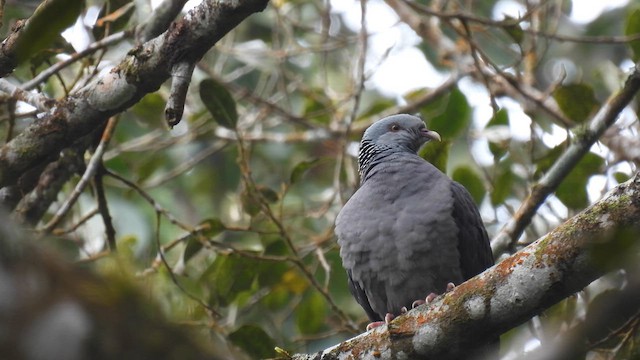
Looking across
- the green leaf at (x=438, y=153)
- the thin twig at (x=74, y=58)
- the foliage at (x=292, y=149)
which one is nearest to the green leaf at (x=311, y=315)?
the foliage at (x=292, y=149)

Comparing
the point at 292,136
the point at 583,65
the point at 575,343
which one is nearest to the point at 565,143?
the point at 292,136

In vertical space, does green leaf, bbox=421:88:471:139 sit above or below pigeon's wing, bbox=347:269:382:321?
above

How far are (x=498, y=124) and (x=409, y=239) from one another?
1589 mm

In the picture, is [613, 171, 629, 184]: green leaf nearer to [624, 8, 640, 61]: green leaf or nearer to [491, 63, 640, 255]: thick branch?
[491, 63, 640, 255]: thick branch

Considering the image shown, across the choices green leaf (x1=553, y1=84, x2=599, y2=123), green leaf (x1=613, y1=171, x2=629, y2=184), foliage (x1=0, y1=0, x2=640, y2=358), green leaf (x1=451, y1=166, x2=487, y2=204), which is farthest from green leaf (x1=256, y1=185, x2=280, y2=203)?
green leaf (x1=613, y1=171, x2=629, y2=184)

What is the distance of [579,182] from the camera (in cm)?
553

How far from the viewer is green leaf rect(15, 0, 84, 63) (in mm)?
2971

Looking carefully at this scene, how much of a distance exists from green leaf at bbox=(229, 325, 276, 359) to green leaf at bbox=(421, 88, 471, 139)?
1.97 meters

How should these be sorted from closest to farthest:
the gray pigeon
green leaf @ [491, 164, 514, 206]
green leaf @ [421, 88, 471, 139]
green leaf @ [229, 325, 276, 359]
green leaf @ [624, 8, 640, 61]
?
the gray pigeon, green leaf @ [229, 325, 276, 359], green leaf @ [624, 8, 640, 61], green leaf @ [491, 164, 514, 206], green leaf @ [421, 88, 471, 139]

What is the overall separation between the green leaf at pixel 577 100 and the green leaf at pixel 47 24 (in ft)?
11.0

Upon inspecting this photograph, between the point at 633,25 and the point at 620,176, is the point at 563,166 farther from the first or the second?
the point at 633,25

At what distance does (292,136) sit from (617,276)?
486 centimetres

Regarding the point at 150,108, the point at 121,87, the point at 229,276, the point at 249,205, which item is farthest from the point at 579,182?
the point at 150,108

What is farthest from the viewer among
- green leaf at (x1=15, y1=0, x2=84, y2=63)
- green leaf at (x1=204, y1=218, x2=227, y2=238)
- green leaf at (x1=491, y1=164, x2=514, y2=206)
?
green leaf at (x1=491, y1=164, x2=514, y2=206)
